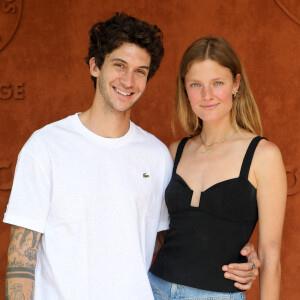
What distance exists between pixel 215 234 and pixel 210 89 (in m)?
0.65

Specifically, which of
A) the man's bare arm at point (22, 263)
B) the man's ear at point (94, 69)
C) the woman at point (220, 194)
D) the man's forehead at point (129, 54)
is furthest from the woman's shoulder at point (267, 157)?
the man's bare arm at point (22, 263)

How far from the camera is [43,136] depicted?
217 centimetres

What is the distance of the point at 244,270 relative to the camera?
7.22 feet

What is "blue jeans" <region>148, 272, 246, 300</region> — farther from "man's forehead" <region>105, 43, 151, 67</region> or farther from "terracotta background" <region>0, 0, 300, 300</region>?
"terracotta background" <region>0, 0, 300, 300</region>

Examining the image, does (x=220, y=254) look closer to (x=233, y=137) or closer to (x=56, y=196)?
(x=233, y=137)

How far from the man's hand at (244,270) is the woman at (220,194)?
0.03 metres

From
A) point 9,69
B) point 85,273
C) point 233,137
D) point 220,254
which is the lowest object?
point 85,273

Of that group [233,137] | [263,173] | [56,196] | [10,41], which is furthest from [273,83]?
[56,196]

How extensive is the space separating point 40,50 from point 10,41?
0.21m

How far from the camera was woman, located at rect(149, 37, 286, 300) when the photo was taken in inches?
86.6

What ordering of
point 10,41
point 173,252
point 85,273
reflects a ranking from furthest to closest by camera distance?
1. point 10,41
2. point 173,252
3. point 85,273

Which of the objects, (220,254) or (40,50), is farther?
(40,50)

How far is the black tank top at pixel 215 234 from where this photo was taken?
2195mm

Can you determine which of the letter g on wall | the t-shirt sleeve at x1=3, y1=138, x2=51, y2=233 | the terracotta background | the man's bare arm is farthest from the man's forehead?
the letter g on wall
